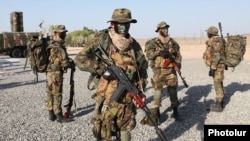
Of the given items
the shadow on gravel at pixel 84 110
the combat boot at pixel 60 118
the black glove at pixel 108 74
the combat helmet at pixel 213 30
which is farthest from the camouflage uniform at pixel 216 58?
the black glove at pixel 108 74

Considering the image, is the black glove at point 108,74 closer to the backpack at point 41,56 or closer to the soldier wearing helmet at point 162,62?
the soldier wearing helmet at point 162,62

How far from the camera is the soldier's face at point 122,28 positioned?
4.66 m

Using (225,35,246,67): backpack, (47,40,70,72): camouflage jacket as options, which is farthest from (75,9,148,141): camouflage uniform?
(225,35,246,67): backpack

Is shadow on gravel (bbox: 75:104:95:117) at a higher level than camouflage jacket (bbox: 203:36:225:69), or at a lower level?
lower

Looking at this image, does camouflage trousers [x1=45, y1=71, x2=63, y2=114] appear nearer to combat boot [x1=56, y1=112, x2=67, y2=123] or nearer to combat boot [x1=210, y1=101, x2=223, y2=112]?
combat boot [x1=56, y1=112, x2=67, y2=123]

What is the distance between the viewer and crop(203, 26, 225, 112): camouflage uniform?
8.52 m

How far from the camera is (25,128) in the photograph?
748cm

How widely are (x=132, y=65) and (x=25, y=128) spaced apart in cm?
354

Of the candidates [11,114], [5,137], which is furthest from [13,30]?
[5,137]

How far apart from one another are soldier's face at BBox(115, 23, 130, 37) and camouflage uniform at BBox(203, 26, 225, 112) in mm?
4279

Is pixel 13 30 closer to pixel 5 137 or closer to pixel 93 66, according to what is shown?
pixel 5 137

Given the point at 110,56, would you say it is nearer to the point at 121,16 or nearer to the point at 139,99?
the point at 121,16

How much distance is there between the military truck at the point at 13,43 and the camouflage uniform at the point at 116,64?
29.1 m

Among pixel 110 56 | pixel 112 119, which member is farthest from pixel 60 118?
pixel 110 56
